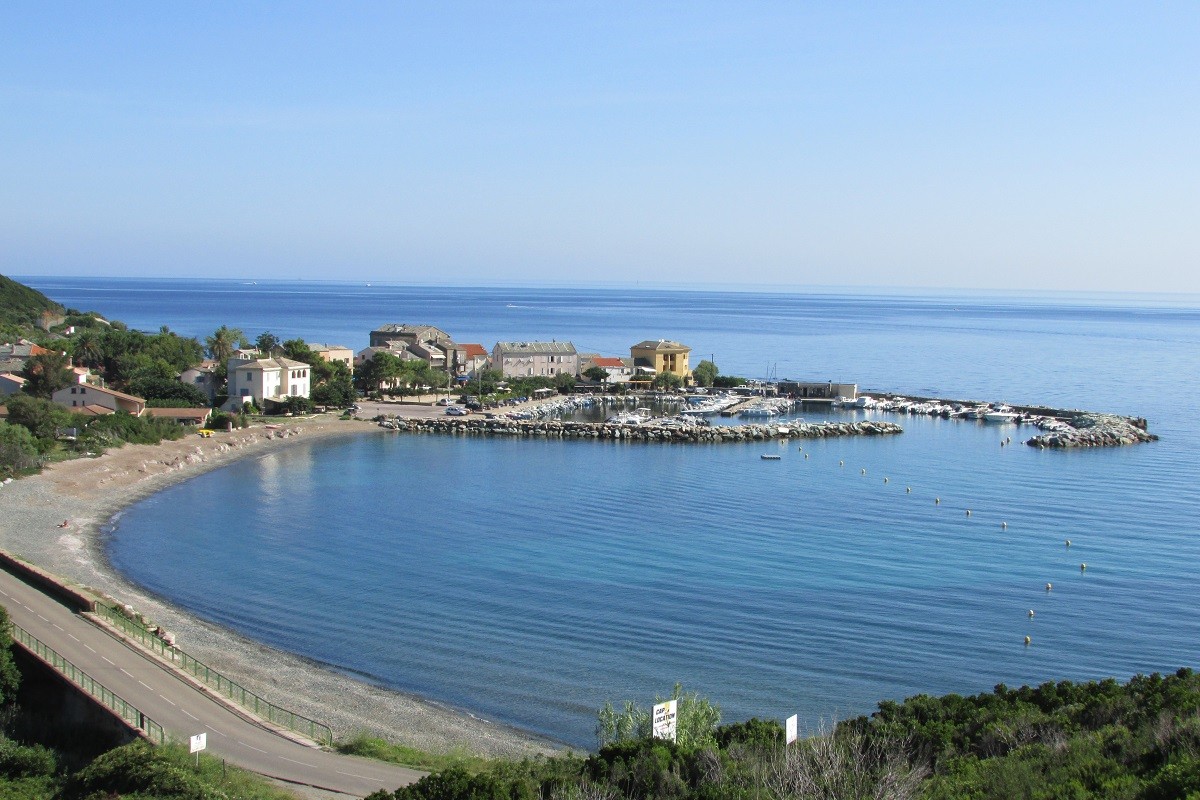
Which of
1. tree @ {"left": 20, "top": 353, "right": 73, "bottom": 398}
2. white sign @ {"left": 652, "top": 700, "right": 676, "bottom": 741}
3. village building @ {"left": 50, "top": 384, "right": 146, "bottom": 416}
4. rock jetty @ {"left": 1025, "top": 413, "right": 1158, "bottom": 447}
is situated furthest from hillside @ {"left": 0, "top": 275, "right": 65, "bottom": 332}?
white sign @ {"left": 652, "top": 700, "right": 676, "bottom": 741}

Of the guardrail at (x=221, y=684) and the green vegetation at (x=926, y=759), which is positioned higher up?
the green vegetation at (x=926, y=759)

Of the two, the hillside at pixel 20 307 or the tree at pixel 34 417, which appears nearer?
the tree at pixel 34 417

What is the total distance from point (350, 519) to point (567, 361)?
1513 inches

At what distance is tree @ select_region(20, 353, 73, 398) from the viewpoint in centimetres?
4734

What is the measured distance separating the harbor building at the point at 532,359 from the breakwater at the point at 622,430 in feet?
47.8

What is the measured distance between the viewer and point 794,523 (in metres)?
33.4

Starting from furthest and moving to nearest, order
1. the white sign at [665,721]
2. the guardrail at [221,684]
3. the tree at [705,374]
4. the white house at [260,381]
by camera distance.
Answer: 1. the tree at [705,374]
2. the white house at [260,381]
3. the guardrail at [221,684]
4. the white sign at [665,721]

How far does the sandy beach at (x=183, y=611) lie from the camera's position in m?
17.6

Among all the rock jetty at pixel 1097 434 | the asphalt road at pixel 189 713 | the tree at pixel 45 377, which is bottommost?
the asphalt road at pixel 189 713

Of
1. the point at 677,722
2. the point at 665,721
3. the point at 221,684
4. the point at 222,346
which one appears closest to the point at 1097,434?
the point at 677,722

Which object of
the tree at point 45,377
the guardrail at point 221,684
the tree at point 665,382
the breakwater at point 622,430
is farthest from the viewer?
the tree at point 665,382

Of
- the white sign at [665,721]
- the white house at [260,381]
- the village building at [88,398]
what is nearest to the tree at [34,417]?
the village building at [88,398]

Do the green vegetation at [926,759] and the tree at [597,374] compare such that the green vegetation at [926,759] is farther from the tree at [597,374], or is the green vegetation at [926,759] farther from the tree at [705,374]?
the tree at [705,374]

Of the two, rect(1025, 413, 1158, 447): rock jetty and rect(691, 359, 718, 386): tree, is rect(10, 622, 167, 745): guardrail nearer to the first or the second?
rect(1025, 413, 1158, 447): rock jetty
